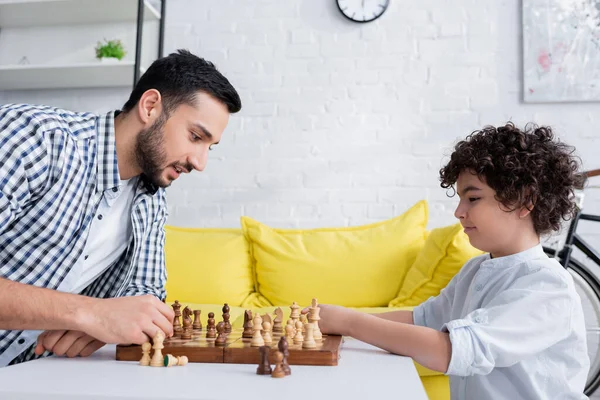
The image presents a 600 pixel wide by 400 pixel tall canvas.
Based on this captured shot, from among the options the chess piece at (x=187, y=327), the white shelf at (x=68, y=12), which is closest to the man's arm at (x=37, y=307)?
the chess piece at (x=187, y=327)

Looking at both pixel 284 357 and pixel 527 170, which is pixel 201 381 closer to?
pixel 284 357

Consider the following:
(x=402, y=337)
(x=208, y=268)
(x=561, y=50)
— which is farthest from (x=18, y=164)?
(x=561, y=50)

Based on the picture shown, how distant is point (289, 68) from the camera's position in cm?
344

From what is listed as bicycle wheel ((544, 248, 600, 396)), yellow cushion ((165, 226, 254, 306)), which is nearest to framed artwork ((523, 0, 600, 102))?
bicycle wheel ((544, 248, 600, 396))

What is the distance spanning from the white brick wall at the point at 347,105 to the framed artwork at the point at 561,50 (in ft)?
0.20

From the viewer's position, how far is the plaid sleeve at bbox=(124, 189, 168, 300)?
1.50m

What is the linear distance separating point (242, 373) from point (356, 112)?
2541 mm

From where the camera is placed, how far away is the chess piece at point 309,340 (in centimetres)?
108

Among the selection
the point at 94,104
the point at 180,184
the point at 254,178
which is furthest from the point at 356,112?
the point at 94,104

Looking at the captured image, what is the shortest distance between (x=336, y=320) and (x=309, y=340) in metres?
0.19

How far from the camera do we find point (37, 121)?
133 cm

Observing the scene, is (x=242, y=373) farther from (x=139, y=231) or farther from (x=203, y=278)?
(x=203, y=278)

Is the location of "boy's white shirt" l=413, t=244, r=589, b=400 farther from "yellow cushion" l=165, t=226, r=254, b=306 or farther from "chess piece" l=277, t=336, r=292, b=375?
"yellow cushion" l=165, t=226, r=254, b=306

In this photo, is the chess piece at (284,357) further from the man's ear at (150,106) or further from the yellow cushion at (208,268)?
the yellow cushion at (208,268)
